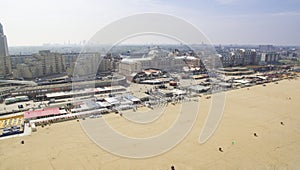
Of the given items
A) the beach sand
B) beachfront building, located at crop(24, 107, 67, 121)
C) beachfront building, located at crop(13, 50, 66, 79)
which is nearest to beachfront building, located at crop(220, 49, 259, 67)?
the beach sand

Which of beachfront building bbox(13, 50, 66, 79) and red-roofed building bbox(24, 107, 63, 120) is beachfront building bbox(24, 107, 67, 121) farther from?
beachfront building bbox(13, 50, 66, 79)

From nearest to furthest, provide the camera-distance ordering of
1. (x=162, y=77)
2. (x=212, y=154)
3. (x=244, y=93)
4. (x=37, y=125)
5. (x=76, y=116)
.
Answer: (x=212, y=154)
(x=37, y=125)
(x=76, y=116)
(x=244, y=93)
(x=162, y=77)

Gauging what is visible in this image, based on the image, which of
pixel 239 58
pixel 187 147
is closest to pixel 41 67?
pixel 187 147

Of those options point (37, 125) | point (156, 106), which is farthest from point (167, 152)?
point (37, 125)

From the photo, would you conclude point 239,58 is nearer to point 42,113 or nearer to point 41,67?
point 41,67

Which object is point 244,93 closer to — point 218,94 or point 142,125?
point 218,94

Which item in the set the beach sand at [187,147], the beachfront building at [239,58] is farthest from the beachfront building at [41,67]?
the beachfront building at [239,58]
